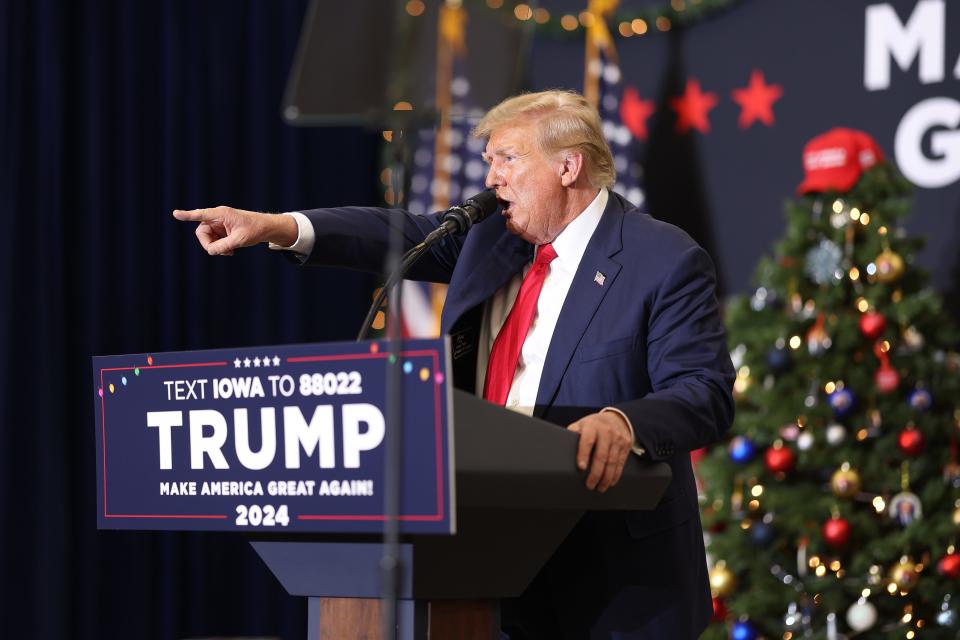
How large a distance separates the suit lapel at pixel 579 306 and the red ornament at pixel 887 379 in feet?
6.04

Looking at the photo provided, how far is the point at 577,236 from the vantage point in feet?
7.46

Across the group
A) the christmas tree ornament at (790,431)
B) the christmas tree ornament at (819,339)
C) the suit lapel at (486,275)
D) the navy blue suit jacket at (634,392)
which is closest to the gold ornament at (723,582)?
the christmas tree ornament at (790,431)

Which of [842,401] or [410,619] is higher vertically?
[842,401]

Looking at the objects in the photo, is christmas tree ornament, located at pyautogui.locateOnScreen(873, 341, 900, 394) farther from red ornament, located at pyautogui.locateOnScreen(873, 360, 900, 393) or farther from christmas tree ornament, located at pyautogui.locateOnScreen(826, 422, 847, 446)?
christmas tree ornament, located at pyautogui.locateOnScreen(826, 422, 847, 446)

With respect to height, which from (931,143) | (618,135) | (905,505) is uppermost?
(618,135)

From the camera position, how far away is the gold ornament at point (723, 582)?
389 cm

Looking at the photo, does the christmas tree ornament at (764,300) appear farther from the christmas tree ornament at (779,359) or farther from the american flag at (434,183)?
the american flag at (434,183)

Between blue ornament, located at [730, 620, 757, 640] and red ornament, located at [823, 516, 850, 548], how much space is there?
0.36 meters

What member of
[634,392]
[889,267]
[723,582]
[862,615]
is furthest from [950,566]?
[634,392]

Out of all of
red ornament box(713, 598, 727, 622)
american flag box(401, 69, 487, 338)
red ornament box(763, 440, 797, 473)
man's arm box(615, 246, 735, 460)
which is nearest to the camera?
man's arm box(615, 246, 735, 460)

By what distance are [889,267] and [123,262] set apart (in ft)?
8.39

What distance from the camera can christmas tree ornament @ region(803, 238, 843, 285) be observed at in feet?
12.7

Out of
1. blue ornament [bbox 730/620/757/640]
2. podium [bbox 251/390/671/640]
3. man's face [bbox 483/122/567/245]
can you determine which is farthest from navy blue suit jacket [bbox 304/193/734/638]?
blue ornament [bbox 730/620/757/640]

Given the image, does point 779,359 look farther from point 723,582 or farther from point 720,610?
point 720,610
